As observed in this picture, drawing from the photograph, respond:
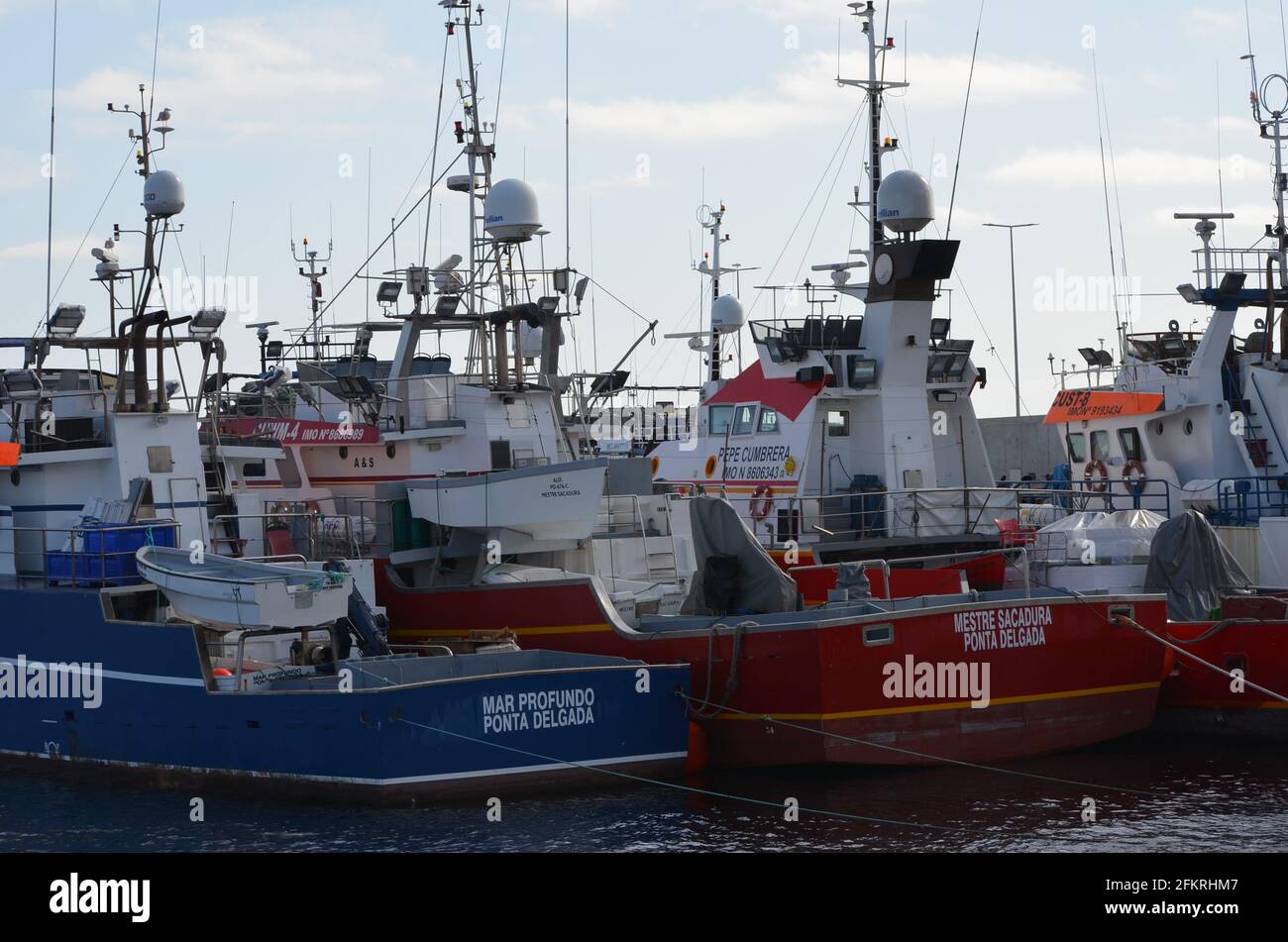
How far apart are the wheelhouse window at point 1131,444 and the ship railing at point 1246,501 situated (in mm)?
2107

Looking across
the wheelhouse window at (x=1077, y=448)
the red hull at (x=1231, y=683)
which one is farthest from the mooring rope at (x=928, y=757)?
the wheelhouse window at (x=1077, y=448)

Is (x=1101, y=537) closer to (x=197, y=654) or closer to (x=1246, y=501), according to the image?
(x=1246, y=501)

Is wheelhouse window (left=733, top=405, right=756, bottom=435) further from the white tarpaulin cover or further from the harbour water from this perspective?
the harbour water

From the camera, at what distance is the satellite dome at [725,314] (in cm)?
3688

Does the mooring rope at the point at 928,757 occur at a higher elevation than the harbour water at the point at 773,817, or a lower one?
higher

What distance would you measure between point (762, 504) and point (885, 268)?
4.50 metres

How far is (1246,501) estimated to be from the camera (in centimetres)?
2602

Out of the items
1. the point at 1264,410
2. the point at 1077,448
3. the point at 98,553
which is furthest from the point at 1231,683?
the point at 98,553

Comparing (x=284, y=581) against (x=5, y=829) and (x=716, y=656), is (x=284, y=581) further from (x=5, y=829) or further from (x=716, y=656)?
(x=716, y=656)

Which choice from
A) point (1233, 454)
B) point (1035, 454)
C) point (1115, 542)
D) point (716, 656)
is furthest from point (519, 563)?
point (1035, 454)

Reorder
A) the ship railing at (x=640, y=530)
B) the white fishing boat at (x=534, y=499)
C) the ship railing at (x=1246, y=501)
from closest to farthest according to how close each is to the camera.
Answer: the white fishing boat at (x=534, y=499), the ship railing at (x=640, y=530), the ship railing at (x=1246, y=501)

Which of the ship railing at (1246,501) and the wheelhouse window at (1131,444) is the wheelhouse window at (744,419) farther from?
the ship railing at (1246,501)
